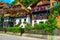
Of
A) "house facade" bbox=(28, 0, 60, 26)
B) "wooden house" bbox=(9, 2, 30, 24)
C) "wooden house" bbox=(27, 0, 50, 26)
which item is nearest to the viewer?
"house facade" bbox=(28, 0, 60, 26)

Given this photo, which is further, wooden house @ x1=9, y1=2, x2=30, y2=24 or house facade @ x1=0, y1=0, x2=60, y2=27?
wooden house @ x1=9, y1=2, x2=30, y2=24

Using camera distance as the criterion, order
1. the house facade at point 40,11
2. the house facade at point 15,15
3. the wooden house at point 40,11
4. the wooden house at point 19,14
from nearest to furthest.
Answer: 1. the house facade at point 40,11
2. the wooden house at point 40,11
3. the wooden house at point 19,14
4. the house facade at point 15,15

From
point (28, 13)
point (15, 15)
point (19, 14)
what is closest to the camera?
point (28, 13)

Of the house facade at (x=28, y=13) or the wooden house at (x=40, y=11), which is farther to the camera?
the house facade at (x=28, y=13)

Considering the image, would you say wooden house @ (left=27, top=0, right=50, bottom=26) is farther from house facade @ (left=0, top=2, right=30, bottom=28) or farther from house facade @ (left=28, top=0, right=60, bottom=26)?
house facade @ (left=0, top=2, right=30, bottom=28)

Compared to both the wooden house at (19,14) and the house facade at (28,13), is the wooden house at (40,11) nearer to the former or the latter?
the house facade at (28,13)

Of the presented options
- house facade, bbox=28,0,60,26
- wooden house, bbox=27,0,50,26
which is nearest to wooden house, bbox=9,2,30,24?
wooden house, bbox=27,0,50,26

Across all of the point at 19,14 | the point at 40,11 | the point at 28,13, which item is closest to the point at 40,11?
the point at 40,11

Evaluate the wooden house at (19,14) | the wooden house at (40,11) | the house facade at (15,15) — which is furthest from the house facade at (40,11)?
the house facade at (15,15)

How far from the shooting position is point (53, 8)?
51.1m

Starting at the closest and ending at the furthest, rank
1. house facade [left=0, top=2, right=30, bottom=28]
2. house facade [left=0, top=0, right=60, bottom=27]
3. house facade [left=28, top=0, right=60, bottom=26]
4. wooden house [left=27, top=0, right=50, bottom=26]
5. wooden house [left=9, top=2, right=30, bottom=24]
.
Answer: house facade [left=28, top=0, right=60, bottom=26]
wooden house [left=27, top=0, right=50, bottom=26]
house facade [left=0, top=0, right=60, bottom=27]
wooden house [left=9, top=2, right=30, bottom=24]
house facade [left=0, top=2, right=30, bottom=28]

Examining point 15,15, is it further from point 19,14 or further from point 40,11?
point 40,11

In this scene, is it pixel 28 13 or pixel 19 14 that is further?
pixel 19 14

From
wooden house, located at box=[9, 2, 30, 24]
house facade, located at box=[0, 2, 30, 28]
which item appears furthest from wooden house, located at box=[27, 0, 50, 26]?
house facade, located at box=[0, 2, 30, 28]
